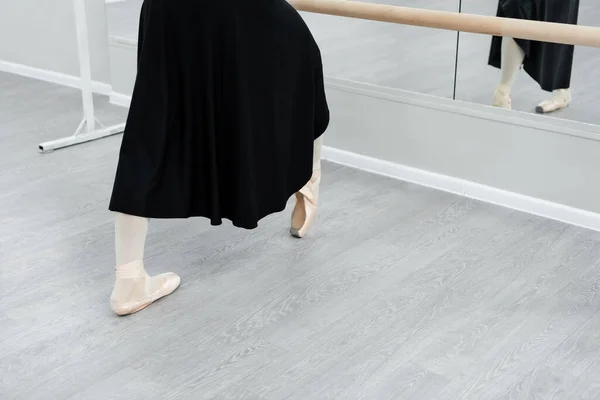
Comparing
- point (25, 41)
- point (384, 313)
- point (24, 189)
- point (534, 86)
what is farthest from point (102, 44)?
point (384, 313)

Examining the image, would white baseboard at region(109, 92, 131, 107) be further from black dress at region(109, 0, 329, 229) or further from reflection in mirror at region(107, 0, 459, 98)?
black dress at region(109, 0, 329, 229)

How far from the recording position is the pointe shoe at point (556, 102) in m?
2.88

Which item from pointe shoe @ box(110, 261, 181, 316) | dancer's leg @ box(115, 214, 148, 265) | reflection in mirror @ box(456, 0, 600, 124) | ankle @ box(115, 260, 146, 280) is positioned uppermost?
reflection in mirror @ box(456, 0, 600, 124)

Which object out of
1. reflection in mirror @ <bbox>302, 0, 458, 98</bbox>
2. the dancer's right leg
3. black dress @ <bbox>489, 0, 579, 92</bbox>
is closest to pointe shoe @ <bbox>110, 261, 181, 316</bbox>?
the dancer's right leg

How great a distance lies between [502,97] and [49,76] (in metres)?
2.88

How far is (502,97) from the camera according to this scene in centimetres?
302

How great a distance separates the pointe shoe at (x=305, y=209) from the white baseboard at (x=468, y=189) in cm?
67

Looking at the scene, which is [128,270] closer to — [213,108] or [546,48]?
[213,108]

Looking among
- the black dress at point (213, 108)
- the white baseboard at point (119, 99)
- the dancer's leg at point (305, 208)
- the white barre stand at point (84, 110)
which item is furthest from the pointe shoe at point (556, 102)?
the white baseboard at point (119, 99)

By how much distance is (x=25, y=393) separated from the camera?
1927mm

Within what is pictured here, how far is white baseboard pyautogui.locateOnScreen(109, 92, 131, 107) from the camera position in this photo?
4352 millimetres

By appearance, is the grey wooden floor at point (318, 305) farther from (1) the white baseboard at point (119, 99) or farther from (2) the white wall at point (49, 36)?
(2) the white wall at point (49, 36)

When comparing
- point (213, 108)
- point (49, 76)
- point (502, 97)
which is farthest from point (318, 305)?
point (49, 76)

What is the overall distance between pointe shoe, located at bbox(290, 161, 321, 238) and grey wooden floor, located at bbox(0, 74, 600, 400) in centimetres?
4
